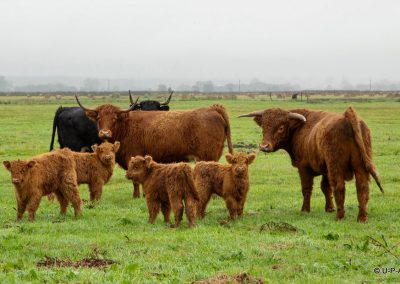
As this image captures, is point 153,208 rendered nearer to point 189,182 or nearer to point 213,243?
point 189,182

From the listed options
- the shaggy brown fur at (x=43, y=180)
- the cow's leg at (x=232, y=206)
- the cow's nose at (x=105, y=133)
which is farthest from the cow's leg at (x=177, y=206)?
the cow's nose at (x=105, y=133)

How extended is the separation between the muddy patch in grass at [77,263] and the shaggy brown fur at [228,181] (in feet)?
12.6

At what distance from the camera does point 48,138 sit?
30938mm

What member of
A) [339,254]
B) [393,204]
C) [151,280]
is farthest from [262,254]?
[393,204]

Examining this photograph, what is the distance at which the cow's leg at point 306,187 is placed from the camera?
43.4 feet

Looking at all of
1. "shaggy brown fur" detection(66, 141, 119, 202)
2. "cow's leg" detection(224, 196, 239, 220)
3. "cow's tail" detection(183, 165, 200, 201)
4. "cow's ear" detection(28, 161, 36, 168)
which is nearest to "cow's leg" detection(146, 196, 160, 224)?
"cow's tail" detection(183, 165, 200, 201)

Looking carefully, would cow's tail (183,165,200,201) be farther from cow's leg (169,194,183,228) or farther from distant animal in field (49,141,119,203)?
distant animal in field (49,141,119,203)

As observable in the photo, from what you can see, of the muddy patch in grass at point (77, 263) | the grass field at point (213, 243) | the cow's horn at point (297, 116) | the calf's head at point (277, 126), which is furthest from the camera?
the calf's head at point (277, 126)

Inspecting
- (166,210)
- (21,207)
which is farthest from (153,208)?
(21,207)

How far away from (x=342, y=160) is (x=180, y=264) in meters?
4.55

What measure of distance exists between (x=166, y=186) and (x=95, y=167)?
301 centimetres

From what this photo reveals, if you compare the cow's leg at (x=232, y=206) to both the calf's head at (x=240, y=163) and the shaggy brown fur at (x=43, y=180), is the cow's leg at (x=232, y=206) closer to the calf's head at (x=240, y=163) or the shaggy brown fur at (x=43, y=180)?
the calf's head at (x=240, y=163)

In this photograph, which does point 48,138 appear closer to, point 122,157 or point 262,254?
point 122,157

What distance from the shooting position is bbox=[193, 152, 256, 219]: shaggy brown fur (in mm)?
11914
